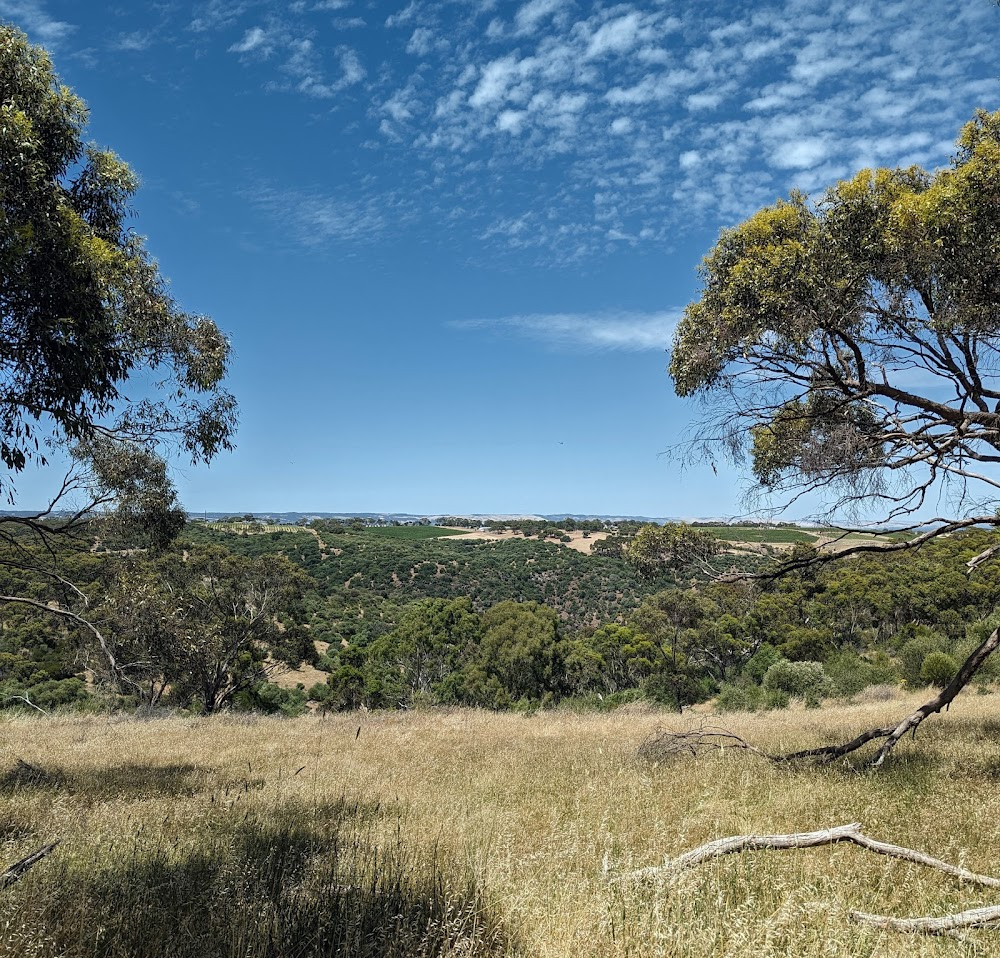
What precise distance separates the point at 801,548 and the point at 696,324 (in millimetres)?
3449

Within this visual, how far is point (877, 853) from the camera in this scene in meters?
4.35

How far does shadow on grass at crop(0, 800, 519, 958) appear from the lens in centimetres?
300

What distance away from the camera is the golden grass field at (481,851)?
308 centimetres

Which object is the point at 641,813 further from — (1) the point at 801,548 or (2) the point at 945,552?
(2) the point at 945,552

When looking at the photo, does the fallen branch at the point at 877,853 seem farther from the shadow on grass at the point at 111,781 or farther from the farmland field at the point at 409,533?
the farmland field at the point at 409,533

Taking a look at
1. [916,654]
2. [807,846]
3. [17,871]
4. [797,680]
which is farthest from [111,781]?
[916,654]

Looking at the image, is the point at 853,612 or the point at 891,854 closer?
the point at 891,854

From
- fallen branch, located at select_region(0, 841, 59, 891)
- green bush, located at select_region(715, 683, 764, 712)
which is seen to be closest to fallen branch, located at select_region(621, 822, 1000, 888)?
fallen branch, located at select_region(0, 841, 59, 891)

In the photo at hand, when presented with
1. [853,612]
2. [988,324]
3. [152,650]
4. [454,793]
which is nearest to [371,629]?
[853,612]

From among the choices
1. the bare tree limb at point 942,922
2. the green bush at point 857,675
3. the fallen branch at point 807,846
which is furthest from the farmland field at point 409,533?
the bare tree limb at point 942,922

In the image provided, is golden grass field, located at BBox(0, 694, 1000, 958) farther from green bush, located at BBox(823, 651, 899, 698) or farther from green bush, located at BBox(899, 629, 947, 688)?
green bush, located at BBox(899, 629, 947, 688)

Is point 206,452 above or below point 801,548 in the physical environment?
above

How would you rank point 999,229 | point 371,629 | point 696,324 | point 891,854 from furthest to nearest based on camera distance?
1. point 371,629
2. point 696,324
3. point 999,229
4. point 891,854

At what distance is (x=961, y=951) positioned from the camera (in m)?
2.92
